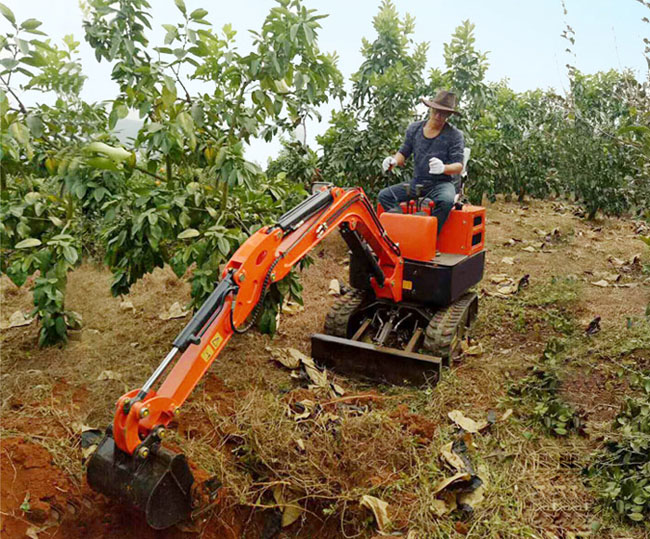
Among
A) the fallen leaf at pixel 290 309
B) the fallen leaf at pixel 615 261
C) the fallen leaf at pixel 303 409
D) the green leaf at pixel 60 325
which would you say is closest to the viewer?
the fallen leaf at pixel 303 409

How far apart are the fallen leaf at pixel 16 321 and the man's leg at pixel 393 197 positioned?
3.52 m

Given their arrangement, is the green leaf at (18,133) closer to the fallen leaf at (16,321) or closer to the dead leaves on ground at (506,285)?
the fallen leaf at (16,321)

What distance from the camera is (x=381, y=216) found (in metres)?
4.89

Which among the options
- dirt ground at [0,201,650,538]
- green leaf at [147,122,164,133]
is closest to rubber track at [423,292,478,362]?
dirt ground at [0,201,650,538]

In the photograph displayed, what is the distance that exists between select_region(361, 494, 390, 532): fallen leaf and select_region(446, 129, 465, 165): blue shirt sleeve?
3.24 m

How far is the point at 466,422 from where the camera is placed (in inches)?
146

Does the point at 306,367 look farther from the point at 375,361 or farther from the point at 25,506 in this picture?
the point at 25,506

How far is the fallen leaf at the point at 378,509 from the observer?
9.09 ft

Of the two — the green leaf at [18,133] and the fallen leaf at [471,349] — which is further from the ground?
the green leaf at [18,133]

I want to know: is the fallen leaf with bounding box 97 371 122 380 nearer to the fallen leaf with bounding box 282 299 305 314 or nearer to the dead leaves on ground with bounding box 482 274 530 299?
the fallen leaf with bounding box 282 299 305 314

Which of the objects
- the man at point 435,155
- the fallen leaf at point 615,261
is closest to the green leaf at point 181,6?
the man at point 435,155

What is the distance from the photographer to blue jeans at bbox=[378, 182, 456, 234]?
4820 mm

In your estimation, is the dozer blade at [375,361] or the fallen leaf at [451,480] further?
the dozer blade at [375,361]

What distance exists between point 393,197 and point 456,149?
73cm
